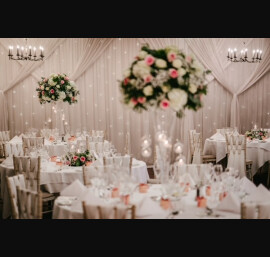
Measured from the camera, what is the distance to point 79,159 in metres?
5.16

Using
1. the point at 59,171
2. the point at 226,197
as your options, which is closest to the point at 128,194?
the point at 226,197

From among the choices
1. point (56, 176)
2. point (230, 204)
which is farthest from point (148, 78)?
point (56, 176)

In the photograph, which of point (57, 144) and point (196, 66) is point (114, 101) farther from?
point (196, 66)

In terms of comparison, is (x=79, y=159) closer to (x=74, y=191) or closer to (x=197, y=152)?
(x=74, y=191)

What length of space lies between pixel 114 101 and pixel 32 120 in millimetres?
2326

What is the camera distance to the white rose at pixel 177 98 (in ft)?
9.58

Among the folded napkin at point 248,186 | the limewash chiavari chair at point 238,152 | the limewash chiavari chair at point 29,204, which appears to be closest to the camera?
the limewash chiavari chair at point 29,204

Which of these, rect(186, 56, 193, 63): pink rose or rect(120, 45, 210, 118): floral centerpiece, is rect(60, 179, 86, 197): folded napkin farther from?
rect(186, 56, 193, 63): pink rose

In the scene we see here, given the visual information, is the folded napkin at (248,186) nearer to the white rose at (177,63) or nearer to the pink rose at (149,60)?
the white rose at (177,63)

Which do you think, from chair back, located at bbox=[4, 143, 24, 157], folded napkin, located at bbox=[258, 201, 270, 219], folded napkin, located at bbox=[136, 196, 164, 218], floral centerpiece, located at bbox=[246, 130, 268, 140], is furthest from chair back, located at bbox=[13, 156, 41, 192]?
floral centerpiece, located at bbox=[246, 130, 268, 140]

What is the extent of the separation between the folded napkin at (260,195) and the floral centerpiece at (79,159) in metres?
2.56

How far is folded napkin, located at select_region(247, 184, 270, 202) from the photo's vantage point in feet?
10.6

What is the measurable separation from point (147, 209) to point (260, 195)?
1.07 metres

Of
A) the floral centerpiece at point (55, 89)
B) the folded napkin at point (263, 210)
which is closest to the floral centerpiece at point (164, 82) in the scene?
the folded napkin at point (263, 210)
